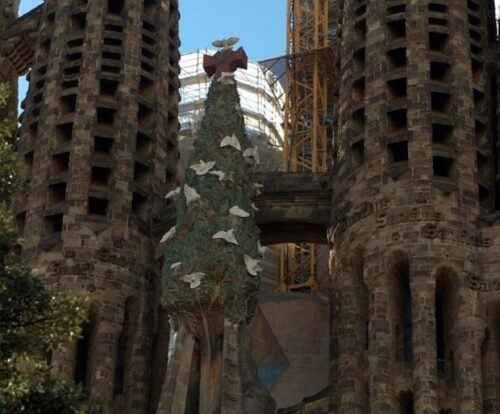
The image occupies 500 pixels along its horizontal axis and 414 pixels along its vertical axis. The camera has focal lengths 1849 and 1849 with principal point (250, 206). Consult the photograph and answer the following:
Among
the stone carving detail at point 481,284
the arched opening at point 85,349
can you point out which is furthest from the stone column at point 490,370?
the arched opening at point 85,349

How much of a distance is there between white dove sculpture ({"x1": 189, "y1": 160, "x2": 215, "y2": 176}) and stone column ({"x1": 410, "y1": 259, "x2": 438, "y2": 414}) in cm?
500

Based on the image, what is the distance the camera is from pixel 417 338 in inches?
1459

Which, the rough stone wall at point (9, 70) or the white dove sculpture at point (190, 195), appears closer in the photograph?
the white dove sculpture at point (190, 195)

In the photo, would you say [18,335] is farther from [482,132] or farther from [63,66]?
[63,66]

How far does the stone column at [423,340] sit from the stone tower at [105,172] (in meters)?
6.73

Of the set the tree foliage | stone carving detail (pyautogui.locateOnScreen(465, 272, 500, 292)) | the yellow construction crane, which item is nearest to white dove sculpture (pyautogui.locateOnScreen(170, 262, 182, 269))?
the tree foliage

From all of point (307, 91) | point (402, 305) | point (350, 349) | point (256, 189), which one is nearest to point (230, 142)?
point (256, 189)

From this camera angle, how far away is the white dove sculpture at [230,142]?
40.1 meters

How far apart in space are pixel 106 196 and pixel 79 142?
1629 millimetres

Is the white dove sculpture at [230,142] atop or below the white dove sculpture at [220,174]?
atop

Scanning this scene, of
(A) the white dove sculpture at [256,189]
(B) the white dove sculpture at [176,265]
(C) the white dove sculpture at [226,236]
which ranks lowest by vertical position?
(B) the white dove sculpture at [176,265]

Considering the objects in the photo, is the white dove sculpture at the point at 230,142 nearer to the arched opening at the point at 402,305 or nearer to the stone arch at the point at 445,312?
the arched opening at the point at 402,305

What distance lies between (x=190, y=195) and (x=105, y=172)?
5.46 meters

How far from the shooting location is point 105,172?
44.1 meters
